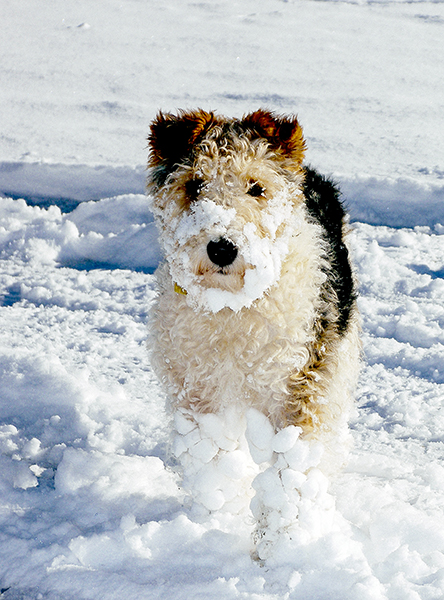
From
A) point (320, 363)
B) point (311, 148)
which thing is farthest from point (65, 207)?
point (320, 363)

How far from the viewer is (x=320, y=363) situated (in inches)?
97.0

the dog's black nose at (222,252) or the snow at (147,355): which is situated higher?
the dog's black nose at (222,252)

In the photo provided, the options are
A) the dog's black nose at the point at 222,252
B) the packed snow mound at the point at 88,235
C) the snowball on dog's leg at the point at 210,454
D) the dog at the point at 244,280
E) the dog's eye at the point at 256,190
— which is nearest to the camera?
the dog's black nose at the point at 222,252

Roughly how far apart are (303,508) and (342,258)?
4.02ft

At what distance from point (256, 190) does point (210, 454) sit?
1.09 metres

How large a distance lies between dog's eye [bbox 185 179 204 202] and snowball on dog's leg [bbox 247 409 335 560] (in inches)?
36.2

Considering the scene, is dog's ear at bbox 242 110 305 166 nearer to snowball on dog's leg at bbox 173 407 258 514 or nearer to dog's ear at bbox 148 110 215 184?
dog's ear at bbox 148 110 215 184

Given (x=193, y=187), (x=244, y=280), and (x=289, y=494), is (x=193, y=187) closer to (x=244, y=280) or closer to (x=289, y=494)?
(x=244, y=280)

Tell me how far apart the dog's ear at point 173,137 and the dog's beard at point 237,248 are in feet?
0.76

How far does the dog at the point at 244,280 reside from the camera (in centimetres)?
216

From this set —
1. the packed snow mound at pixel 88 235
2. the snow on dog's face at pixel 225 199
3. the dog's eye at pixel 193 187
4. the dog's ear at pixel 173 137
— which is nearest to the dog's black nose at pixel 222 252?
the snow on dog's face at pixel 225 199

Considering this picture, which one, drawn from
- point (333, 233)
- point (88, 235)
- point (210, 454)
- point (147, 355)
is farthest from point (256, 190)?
point (88, 235)

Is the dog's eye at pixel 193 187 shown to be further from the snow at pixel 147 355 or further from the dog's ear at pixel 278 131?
the snow at pixel 147 355

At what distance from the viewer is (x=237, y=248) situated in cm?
207
